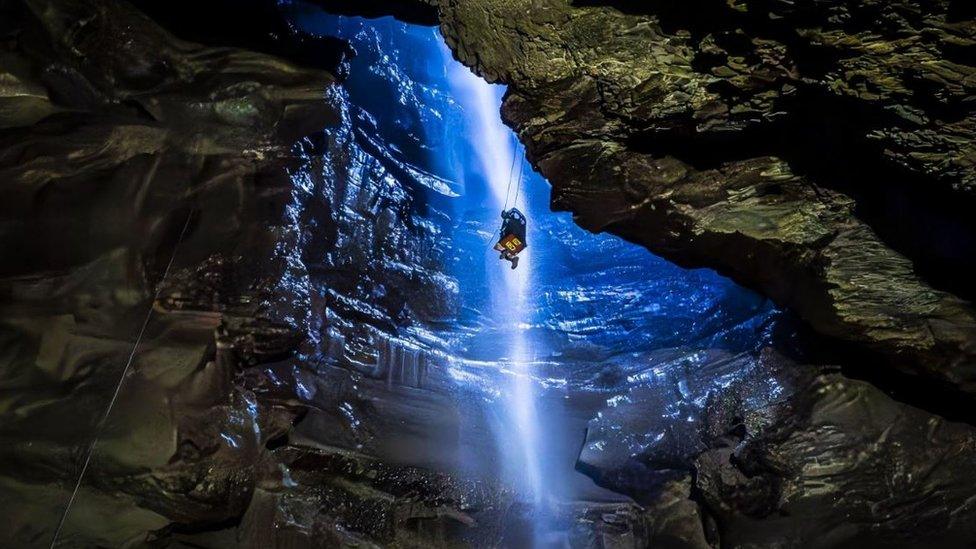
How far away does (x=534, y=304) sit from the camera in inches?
321

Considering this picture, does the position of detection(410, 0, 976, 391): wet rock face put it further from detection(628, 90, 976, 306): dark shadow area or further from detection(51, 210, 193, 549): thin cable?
detection(51, 210, 193, 549): thin cable

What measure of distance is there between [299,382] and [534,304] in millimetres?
4041

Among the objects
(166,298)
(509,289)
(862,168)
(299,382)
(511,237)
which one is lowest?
(299,382)

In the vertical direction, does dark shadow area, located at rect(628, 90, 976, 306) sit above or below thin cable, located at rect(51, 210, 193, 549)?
above

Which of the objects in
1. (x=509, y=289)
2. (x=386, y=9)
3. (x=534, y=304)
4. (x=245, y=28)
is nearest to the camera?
(x=386, y=9)

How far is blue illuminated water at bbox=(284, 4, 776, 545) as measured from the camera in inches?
236

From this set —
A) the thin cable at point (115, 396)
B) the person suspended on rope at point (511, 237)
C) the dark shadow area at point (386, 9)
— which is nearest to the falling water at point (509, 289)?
the person suspended on rope at point (511, 237)

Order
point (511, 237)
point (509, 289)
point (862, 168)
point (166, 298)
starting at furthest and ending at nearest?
point (509, 289)
point (166, 298)
point (511, 237)
point (862, 168)

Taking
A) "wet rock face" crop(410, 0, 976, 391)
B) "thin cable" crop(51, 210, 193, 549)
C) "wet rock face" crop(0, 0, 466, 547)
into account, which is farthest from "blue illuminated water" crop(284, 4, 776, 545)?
"thin cable" crop(51, 210, 193, 549)

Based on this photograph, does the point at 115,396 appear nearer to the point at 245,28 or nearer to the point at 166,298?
the point at 166,298

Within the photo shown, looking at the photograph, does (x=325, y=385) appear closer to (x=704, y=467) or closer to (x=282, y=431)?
(x=282, y=431)

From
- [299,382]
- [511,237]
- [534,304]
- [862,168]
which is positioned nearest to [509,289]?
[534,304]

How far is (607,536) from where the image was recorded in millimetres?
4965

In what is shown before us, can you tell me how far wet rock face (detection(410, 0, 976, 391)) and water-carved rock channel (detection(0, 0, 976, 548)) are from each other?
94cm
